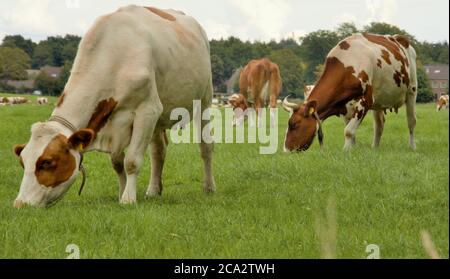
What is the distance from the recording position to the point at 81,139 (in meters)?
6.82

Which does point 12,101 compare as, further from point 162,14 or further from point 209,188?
point 209,188

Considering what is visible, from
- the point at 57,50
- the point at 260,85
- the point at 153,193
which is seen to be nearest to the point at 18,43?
the point at 57,50

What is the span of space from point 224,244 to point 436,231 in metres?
1.84

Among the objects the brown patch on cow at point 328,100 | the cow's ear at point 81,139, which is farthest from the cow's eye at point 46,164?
→ the brown patch on cow at point 328,100

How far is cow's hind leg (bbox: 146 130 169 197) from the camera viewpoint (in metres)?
8.69

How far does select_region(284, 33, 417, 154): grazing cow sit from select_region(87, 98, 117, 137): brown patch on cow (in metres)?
6.14

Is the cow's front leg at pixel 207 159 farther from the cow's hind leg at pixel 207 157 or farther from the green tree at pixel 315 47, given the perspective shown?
the green tree at pixel 315 47

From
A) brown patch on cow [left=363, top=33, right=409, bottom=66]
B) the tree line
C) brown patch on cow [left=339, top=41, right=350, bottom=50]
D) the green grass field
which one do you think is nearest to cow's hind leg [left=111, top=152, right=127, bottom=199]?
the green grass field

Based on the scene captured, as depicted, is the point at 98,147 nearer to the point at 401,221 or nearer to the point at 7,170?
the point at 401,221

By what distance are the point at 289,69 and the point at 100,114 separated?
70908 mm

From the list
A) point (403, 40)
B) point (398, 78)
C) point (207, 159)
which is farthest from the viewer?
point (403, 40)

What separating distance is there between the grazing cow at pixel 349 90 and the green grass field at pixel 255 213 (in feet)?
6.07

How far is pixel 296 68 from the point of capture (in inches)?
3004

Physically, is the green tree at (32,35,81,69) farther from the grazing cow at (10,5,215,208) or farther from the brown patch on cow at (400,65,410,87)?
the grazing cow at (10,5,215,208)
